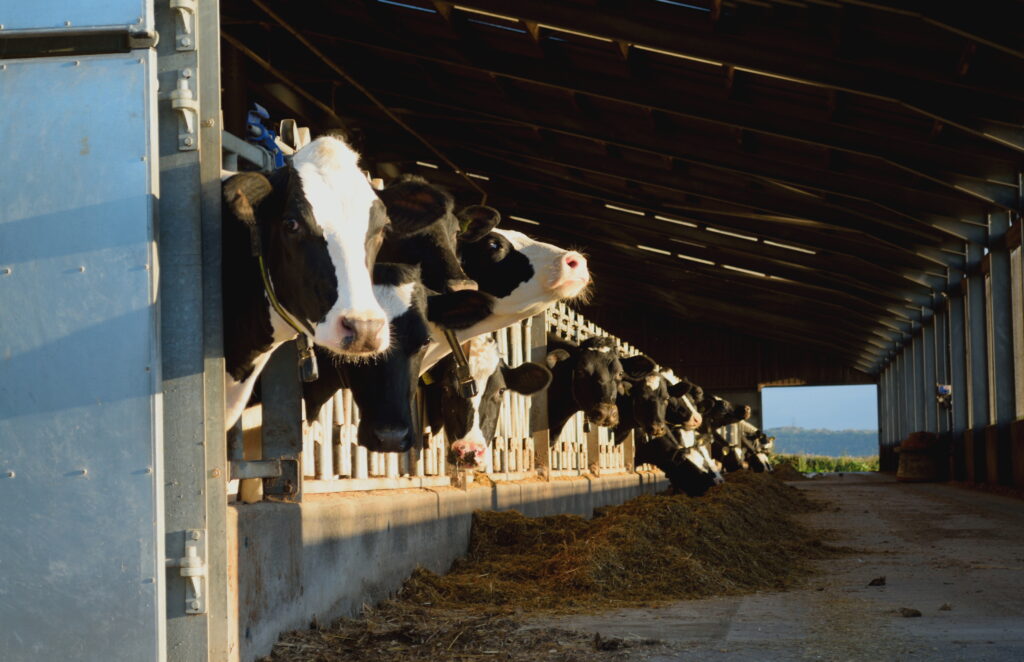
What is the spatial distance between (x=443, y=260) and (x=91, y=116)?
2.97 m

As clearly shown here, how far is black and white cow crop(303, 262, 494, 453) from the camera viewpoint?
5844 mm

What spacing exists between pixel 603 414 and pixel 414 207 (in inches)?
298

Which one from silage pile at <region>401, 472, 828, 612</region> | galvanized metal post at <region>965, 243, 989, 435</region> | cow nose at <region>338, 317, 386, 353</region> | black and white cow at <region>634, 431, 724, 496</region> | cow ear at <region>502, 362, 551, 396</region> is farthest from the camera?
galvanized metal post at <region>965, 243, 989, 435</region>

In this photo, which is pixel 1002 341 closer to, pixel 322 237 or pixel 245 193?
pixel 322 237

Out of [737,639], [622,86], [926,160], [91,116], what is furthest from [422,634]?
[926,160]

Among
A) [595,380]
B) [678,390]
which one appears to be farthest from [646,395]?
[595,380]

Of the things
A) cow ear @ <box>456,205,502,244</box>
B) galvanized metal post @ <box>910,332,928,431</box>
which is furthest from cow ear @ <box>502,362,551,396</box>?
galvanized metal post @ <box>910,332,928,431</box>

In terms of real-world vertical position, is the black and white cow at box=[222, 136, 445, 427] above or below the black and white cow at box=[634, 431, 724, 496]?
above

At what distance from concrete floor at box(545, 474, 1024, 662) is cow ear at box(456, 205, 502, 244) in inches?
102

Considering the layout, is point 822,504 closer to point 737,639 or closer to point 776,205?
point 776,205

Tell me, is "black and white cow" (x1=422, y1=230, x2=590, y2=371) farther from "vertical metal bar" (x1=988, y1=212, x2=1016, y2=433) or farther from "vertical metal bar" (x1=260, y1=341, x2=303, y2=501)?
"vertical metal bar" (x1=988, y1=212, x2=1016, y2=433)

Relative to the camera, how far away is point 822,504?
18.3 m

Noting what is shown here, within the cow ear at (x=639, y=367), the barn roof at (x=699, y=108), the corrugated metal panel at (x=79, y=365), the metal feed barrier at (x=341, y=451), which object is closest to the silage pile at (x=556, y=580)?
the metal feed barrier at (x=341, y=451)

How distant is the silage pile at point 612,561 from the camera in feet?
21.9
